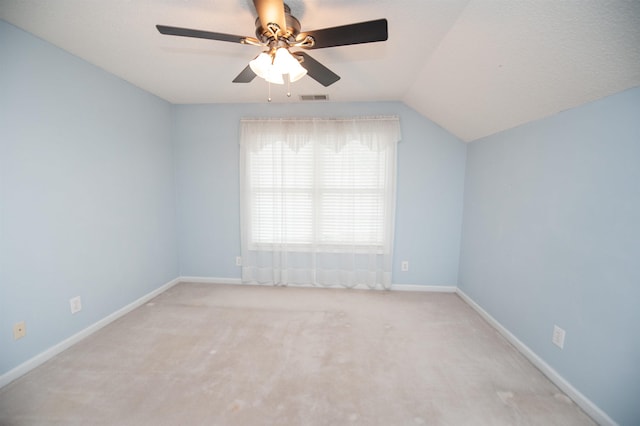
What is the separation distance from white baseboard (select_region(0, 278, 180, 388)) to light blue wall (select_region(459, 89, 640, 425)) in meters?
3.69

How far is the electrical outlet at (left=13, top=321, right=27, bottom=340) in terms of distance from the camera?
1654mm

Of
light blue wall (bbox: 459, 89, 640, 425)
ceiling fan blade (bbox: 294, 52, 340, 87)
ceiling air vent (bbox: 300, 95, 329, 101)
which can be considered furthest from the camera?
ceiling air vent (bbox: 300, 95, 329, 101)

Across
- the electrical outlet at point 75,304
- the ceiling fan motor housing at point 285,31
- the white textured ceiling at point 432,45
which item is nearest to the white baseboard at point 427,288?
the white textured ceiling at point 432,45

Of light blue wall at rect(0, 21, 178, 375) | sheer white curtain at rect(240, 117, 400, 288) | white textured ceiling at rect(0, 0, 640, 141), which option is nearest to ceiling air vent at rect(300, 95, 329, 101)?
sheer white curtain at rect(240, 117, 400, 288)

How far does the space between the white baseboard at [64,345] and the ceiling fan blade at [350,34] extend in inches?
111

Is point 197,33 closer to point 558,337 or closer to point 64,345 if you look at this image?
point 64,345

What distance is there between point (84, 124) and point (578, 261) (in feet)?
12.8

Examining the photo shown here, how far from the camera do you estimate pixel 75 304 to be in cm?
204

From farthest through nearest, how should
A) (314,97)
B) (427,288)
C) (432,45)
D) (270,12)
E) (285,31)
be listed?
(427,288) → (314,97) → (432,45) → (285,31) → (270,12)

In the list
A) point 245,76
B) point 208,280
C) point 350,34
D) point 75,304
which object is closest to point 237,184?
point 208,280

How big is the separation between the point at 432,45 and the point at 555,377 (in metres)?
2.50

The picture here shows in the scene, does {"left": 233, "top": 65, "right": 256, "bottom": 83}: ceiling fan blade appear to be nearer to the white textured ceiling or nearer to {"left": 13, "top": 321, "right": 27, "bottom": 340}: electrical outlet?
the white textured ceiling

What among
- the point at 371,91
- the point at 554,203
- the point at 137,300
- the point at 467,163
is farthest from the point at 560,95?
the point at 137,300

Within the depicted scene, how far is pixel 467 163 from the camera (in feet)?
9.75
